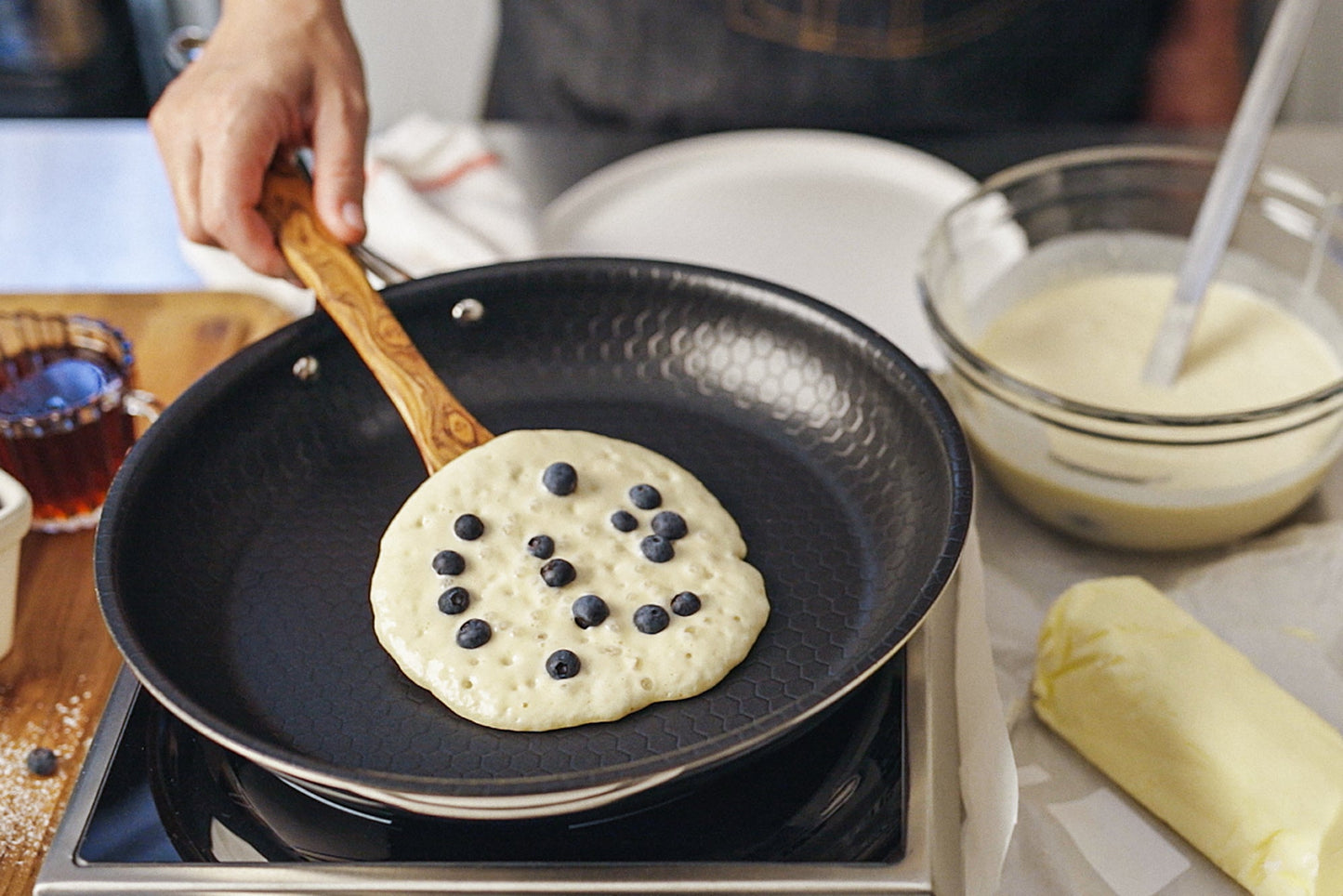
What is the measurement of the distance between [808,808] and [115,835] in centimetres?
36

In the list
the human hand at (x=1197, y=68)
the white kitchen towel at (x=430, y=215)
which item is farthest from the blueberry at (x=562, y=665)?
the human hand at (x=1197, y=68)

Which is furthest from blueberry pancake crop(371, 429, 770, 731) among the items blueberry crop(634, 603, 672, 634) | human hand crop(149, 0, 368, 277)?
human hand crop(149, 0, 368, 277)

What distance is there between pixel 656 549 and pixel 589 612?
0.07 metres

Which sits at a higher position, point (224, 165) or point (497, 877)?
point (224, 165)

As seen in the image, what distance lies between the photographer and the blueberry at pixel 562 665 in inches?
26.8

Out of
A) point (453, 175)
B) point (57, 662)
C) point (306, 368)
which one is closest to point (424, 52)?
point (453, 175)

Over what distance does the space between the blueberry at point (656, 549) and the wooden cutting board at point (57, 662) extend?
354mm

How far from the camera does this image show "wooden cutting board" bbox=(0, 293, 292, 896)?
718mm

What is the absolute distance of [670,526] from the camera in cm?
77

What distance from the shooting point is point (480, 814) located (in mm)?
590

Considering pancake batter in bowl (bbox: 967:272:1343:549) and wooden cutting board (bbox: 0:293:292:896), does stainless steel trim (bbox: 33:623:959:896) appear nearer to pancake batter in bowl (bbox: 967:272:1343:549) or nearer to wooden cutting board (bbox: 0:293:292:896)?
wooden cutting board (bbox: 0:293:292:896)

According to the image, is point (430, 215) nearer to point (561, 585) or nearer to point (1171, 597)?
point (561, 585)

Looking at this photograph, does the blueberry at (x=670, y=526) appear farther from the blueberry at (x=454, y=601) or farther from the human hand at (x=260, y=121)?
the human hand at (x=260, y=121)

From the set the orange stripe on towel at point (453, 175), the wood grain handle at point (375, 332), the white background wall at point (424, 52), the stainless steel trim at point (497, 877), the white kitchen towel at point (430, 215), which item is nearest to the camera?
the stainless steel trim at point (497, 877)
